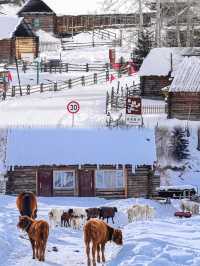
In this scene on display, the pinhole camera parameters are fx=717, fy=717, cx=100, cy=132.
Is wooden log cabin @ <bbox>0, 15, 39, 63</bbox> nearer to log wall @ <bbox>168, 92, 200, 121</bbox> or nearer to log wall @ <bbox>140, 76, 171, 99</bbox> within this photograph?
log wall @ <bbox>140, 76, 171, 99</bbox>

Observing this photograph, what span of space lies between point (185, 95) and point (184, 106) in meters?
0.71

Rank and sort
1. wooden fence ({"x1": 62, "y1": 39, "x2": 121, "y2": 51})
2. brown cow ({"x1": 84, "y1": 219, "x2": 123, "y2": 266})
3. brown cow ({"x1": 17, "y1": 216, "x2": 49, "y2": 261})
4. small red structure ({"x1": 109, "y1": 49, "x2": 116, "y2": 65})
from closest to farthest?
brown cow ({"x1": 84, "y1": 219, "x2": 123, "y2": 266}) → brown cow ({"x1": 17, "y1": 216, "x2": 49, "y2": 261}) → small red structure ({"x1": 109, "y1": 49, "x2": 116, "y2": 65}) → wooden fence ({"x1": 62, "y1": 39, "x2": 121, "y2": 51})

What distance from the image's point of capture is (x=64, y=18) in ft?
256

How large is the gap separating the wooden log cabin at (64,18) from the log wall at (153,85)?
2642 centimetres

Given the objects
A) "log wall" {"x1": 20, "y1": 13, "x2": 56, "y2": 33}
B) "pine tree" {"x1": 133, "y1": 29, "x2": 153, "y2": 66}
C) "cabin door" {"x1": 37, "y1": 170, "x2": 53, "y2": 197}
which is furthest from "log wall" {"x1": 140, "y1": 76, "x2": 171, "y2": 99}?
"log wall" {"x1": 20, "y1": 13, "x2": 56, "y2": 33}

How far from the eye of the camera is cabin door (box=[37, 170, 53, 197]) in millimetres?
31109

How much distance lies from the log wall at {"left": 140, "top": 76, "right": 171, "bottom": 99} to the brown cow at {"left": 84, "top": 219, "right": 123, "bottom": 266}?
32.7 m

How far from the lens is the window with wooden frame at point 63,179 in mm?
31172

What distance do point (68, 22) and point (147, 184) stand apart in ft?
161

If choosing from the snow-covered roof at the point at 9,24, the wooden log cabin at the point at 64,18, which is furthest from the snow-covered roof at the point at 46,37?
the snow-covered roof at the point at 9,24

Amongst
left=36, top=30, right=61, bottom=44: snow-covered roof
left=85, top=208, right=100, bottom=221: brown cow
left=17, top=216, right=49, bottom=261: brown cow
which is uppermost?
left=36, top=30, right=61, bottom=44: snow-covered roof

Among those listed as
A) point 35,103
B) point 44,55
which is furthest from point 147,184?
point 44,55

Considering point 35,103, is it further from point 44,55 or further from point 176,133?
point 44,55

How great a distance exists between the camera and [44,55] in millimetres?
66875
